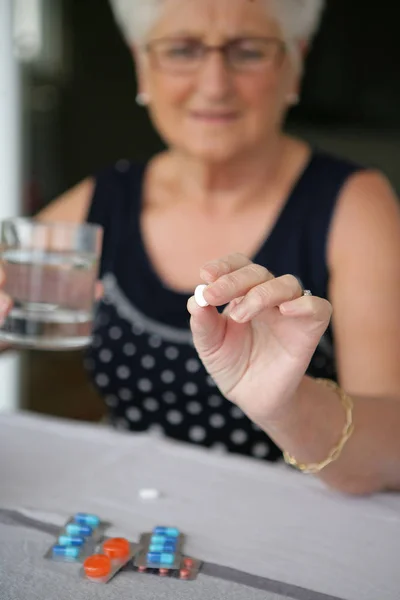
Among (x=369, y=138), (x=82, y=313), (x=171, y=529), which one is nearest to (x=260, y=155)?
(x=82, y=313)

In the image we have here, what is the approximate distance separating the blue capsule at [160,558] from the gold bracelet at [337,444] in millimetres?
206

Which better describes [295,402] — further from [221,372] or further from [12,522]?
[12,522]

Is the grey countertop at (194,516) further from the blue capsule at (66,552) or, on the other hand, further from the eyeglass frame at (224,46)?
the eyeglass frame at (224,46)

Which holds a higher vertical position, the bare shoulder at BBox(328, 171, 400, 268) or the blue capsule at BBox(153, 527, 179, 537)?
the bare shoulder at BBox(328, 171, 400, 268)

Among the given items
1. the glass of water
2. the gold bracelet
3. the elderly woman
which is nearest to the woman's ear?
the elderly woman

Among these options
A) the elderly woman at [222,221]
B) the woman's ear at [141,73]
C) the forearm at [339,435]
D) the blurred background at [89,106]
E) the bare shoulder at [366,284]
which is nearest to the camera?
the forearm at [339,435]

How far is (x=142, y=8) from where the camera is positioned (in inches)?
48.7

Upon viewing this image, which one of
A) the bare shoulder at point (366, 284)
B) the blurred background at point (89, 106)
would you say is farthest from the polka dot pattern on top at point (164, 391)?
the blurred background at point (89, 106)

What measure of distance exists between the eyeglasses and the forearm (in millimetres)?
633

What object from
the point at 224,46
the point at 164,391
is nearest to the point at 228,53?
the point at 224,46

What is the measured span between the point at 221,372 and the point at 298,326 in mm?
93

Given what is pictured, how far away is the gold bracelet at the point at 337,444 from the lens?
76 centimetres

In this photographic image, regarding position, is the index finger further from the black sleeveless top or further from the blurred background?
the blurred background

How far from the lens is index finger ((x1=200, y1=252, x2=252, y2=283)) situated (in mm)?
608
